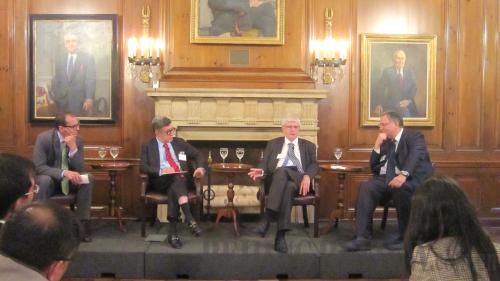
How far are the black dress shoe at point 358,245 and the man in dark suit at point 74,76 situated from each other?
3.55 meters

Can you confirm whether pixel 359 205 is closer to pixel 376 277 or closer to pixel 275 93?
pixel 376 277

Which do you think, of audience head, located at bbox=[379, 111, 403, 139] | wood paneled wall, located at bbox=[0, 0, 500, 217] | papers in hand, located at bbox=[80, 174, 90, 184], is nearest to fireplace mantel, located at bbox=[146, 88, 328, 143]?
wood paneled wall, located at bbox=[0, 0, 500, 217]

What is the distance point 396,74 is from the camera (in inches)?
250

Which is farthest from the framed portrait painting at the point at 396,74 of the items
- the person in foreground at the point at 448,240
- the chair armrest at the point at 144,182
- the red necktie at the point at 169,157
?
the person in foreground at the point at 448,240

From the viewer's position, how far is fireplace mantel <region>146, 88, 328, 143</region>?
6090 millimetres

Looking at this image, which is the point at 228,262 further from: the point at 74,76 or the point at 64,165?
the point at 74,76

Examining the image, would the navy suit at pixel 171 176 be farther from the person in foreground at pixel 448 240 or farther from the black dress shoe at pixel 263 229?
the person in foreground at pixel 448 240

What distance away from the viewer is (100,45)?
6.29m

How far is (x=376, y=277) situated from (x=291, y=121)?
5.85 ft

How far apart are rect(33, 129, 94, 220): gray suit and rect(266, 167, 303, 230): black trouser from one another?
175 cm

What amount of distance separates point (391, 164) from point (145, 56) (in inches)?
119

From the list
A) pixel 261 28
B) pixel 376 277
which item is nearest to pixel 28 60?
pixel 261 28

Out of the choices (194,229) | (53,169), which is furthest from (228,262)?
(53,169)

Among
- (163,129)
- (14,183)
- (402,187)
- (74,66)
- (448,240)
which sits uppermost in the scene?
(74,66)
